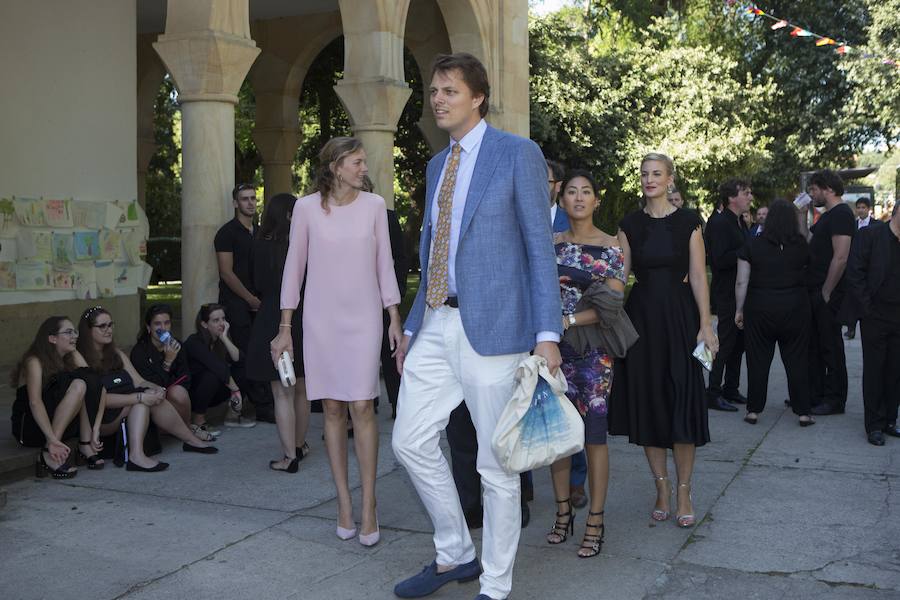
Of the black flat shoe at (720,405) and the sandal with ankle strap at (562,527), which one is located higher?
the black flat shoe at (720,405)

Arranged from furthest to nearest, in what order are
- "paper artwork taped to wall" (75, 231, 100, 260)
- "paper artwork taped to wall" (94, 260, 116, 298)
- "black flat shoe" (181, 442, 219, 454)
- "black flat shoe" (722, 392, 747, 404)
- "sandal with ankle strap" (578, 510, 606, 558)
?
"paper artwork taped to wall" (94, 260, 116, 298) → "paper artwork taped to wall" (75, 231, 100, 260) → "black flat shoe" (722, 392, 747, 404) → "black flat shoe" (181, 442, 219, 454) → "sandal with ankle strap" (578, 510, 606, 558)

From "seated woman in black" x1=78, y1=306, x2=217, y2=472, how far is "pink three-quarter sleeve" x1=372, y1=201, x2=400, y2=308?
7.47 feet

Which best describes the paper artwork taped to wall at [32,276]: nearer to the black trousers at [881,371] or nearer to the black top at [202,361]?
the black top at [202,361]

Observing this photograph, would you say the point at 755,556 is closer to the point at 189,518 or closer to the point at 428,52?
the point at 189,518

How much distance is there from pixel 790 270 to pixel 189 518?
190 inches

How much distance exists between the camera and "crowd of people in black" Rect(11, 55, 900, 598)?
393 cm

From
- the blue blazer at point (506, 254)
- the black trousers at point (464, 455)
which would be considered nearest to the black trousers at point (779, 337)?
the black trousers at point (464, 455)

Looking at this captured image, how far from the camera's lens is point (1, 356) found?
9.98 meters

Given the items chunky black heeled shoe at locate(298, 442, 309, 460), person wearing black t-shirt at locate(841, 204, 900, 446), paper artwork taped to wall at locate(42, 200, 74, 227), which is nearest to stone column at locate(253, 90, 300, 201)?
paper artwork taped to wall at locate(42, 200, 74, 227)

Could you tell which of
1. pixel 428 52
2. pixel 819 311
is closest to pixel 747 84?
pixel 428 52

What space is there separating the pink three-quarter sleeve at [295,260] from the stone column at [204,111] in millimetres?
3741

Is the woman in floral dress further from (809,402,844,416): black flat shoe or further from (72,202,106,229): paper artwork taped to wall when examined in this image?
(72,202,106,229): paper artwork taped to wall

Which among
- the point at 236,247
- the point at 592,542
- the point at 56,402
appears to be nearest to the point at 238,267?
the point at 236,247

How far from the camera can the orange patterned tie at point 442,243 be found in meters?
4.01
